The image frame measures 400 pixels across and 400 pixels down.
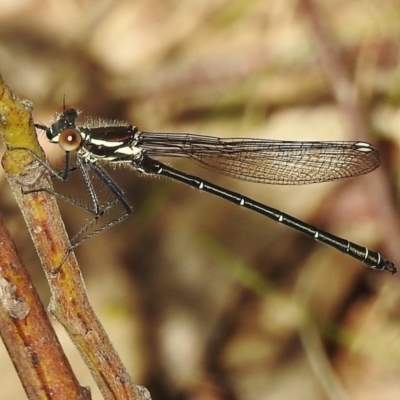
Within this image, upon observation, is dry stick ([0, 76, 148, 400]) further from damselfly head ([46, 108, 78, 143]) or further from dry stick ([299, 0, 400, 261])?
dry stick ([299, 0, 400, 261])

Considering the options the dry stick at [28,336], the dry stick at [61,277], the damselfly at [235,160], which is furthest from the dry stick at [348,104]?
the dry stick at [28,336]

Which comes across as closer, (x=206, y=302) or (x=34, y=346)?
(x=34, y=346)

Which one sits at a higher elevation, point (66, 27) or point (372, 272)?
point (66, 27)

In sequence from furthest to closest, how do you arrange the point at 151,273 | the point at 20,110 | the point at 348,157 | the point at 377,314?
the point at 377,314
the point at 151,273
the point at 348,157
the point at 20,110

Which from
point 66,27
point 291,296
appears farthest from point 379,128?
point 66,27

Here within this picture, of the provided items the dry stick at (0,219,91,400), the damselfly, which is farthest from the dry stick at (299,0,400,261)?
the dry stick at (0,219,91,400)

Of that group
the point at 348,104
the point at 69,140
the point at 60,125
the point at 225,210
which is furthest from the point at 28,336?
the point at 225,210

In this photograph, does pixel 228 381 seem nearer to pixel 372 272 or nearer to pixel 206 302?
pixel 206 302
